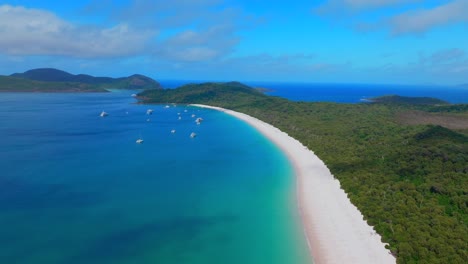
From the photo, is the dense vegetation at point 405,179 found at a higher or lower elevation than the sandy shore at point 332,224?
higher

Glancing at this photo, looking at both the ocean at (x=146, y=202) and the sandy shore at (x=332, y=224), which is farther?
the ocean at (x=146, y=202)

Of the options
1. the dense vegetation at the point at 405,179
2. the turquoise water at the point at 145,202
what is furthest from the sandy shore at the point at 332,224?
the turquoise water at the point at 145,202

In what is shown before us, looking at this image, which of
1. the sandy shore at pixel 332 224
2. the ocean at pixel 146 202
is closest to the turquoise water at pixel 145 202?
the ocean at pixel 146 202

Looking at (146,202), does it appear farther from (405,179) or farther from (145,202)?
(405,179)

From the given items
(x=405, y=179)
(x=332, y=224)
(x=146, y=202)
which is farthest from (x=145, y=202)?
(x=405, y=179)

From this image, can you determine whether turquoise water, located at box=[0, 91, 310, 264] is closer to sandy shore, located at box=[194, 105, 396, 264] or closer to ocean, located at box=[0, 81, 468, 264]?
ocean, located at box=[0, 81, 468, 264]

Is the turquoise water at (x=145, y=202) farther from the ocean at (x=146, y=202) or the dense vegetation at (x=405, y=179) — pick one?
the dense vegetation at (x=405, y=179)
